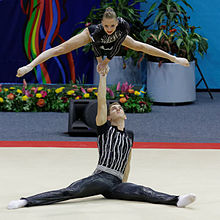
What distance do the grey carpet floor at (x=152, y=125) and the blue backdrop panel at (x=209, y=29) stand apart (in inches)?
56.1

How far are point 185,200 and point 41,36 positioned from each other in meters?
6.53

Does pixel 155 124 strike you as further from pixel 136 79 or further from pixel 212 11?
pixel 212 11

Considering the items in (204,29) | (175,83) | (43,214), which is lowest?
(43,214)

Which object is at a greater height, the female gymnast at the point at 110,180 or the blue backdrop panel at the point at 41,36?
the blue backdrop panel at the point at 41,36

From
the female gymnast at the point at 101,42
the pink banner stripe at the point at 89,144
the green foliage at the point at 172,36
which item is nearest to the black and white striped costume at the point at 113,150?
the female gymnast at the point at 101,42

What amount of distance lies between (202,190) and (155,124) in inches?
134

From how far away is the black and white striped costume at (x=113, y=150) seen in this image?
4.35 metres

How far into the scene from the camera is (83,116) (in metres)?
7.23

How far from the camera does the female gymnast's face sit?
162 inches

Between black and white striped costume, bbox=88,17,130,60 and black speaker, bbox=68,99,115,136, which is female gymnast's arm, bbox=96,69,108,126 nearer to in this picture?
black and white striped costume, bbox=88,17,130,60

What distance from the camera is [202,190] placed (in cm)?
472

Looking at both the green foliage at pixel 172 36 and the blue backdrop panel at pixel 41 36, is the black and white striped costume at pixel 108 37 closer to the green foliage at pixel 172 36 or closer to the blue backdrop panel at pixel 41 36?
the green foliage at pixel 172 36

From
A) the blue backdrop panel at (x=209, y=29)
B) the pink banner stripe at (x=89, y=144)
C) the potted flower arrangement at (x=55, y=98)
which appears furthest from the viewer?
the blue backdrop panel at (x=209, y=29)

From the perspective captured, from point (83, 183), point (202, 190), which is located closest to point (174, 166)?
point (202, 190)
